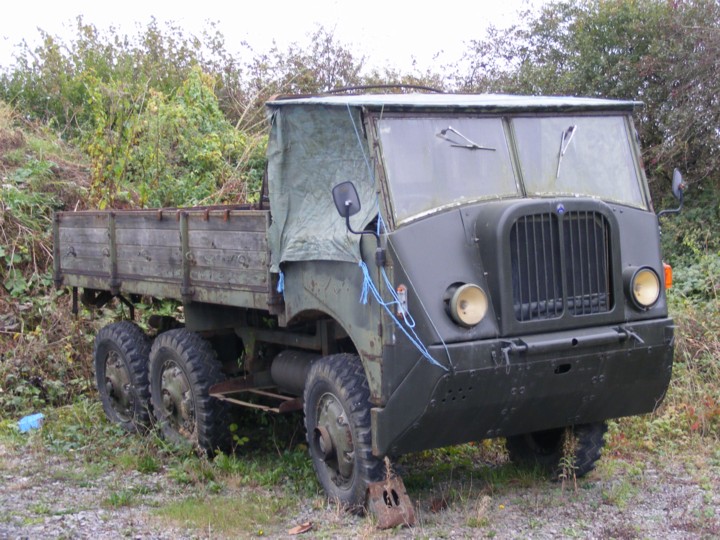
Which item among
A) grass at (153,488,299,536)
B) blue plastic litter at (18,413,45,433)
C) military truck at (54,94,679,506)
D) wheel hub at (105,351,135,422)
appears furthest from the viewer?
blue plastic litter at (18,413,45,433)

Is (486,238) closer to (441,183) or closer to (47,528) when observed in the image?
(441,183)

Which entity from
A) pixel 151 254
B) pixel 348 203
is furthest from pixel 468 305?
pixel 151 254

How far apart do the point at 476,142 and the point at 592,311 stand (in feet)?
4.06

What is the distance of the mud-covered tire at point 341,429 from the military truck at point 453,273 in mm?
13

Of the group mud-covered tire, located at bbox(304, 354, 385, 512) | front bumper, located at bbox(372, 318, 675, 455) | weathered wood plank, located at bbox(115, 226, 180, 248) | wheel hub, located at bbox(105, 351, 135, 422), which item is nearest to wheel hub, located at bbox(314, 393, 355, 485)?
mud-covered tire, located at bbox(304, 354, 385, 512)

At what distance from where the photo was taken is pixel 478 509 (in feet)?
20.3

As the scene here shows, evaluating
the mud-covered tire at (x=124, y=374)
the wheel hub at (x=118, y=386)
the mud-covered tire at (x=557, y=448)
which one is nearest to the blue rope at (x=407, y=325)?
the mud-covered tire at (x=557, y=448)

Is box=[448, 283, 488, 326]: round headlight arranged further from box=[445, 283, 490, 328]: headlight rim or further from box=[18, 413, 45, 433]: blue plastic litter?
box=[18, 413, 45, 433]: blue plastic litter

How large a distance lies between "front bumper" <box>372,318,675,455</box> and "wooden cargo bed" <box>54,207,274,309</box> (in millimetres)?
1509

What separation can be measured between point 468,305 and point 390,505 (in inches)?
52.9

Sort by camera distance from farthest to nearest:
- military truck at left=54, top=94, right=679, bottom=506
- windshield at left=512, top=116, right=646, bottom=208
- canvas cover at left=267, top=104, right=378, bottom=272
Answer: windshield at left=512, top=116, right=646, bottom=208 < canvas cover at left=267, top=104, right=378, bottom=272 < military truck at left=54, top=94, right=679, bottom=506

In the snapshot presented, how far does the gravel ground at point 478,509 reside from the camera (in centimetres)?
588

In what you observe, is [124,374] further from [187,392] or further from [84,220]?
[84,220]

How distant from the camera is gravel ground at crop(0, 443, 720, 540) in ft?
19.3
